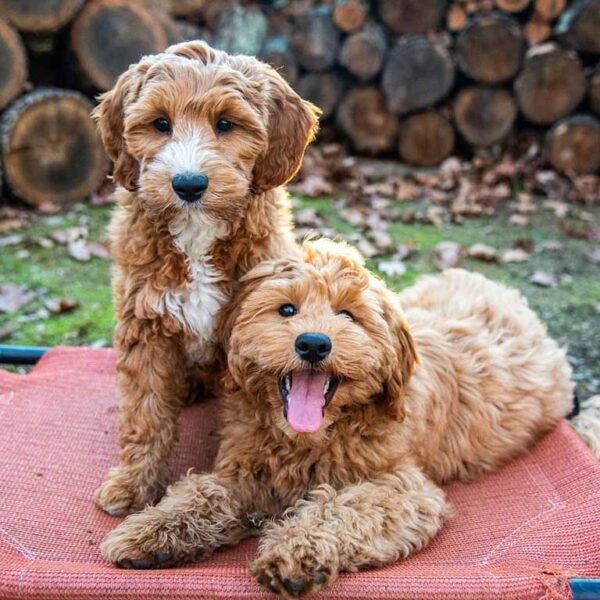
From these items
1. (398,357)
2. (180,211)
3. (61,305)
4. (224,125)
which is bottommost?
(61,305)

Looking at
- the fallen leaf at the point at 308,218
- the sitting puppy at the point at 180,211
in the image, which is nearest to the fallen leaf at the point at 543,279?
the fallen leaf at the point at 308,218

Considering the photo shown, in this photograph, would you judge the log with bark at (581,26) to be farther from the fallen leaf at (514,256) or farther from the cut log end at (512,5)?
the fallen leaf at (514,256)

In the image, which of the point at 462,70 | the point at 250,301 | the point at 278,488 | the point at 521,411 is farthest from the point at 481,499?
the point at 462,70

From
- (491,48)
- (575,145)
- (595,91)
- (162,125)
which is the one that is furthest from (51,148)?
(595,91)

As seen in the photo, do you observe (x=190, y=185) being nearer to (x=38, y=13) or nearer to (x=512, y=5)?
(x=38, y=13)

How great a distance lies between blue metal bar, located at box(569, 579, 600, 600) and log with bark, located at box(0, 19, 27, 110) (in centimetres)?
625

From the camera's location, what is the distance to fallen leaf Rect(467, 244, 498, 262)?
6.74 m

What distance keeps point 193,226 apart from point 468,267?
162 inches

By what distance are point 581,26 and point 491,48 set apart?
37.0 inches

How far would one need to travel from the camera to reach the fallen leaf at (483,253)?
6.74 m

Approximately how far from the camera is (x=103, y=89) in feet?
24.1

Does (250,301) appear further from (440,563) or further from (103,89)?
(103,89)

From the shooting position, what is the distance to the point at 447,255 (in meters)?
6.69

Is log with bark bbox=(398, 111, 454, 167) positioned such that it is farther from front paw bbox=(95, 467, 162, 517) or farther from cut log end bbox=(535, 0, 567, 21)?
front paw bbox=(95, 467, 162, 517)
